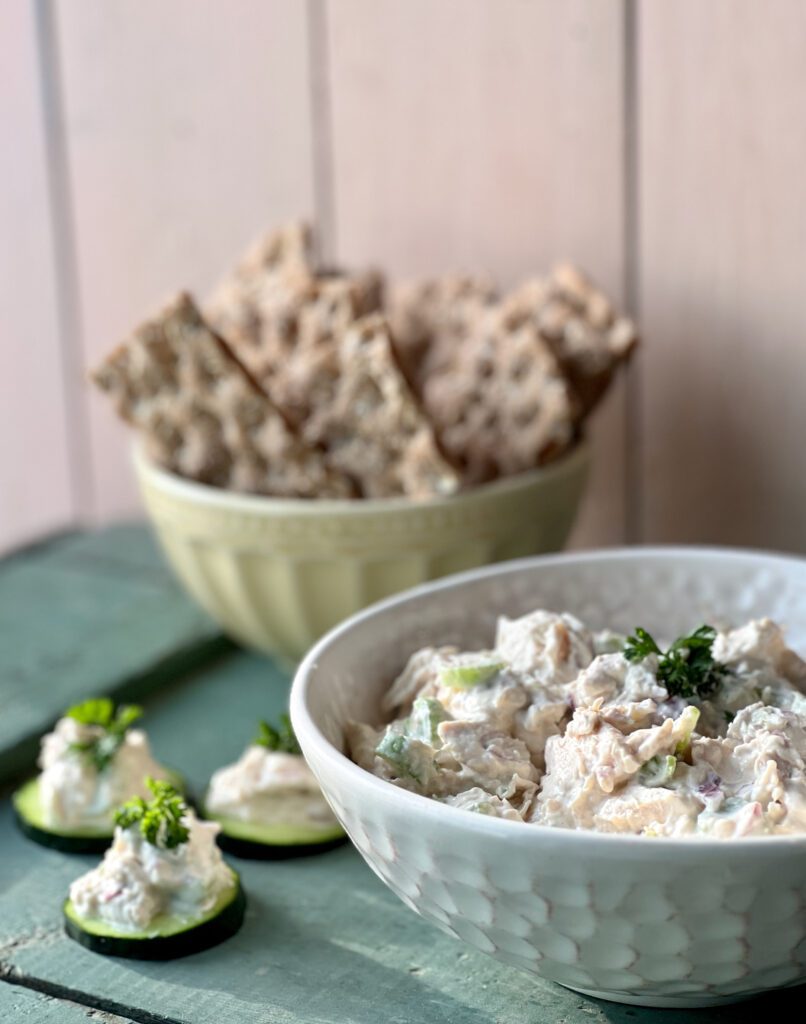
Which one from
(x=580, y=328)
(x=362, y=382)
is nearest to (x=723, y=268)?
(x=580, y=328)

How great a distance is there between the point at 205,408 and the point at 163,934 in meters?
0.50

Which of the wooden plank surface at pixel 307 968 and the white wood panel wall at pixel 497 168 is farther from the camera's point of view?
the white wood panel wall at pixel 497 168

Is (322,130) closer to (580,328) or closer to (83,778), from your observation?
(580,328)

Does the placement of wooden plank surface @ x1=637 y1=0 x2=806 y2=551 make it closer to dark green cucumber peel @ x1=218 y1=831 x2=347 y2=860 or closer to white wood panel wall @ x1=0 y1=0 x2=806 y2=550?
white wood panel wall @ x1=0 y1=0 x2=806 y2=550

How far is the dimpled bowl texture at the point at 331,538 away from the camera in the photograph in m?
1.21

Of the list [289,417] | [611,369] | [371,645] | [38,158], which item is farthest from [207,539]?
[38,158]

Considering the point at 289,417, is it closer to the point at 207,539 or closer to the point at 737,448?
the point at 207,539

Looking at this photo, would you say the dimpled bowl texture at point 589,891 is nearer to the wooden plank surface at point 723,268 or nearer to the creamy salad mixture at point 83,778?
the creamy salad mixture at point 83,778

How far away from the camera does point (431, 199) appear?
1564mm

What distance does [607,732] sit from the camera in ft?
2.66

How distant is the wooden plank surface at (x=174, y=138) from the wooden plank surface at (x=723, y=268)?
17.6 inches

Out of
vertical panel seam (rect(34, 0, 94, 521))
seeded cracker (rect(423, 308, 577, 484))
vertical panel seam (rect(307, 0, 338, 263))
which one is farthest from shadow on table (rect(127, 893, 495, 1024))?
vertical panel seam (rect(34, 0, 94, 521))

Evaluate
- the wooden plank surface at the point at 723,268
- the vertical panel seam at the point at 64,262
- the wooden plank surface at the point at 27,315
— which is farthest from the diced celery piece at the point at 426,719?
the vertical panel seam at the point at 64,262

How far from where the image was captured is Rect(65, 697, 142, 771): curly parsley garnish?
107 cm
